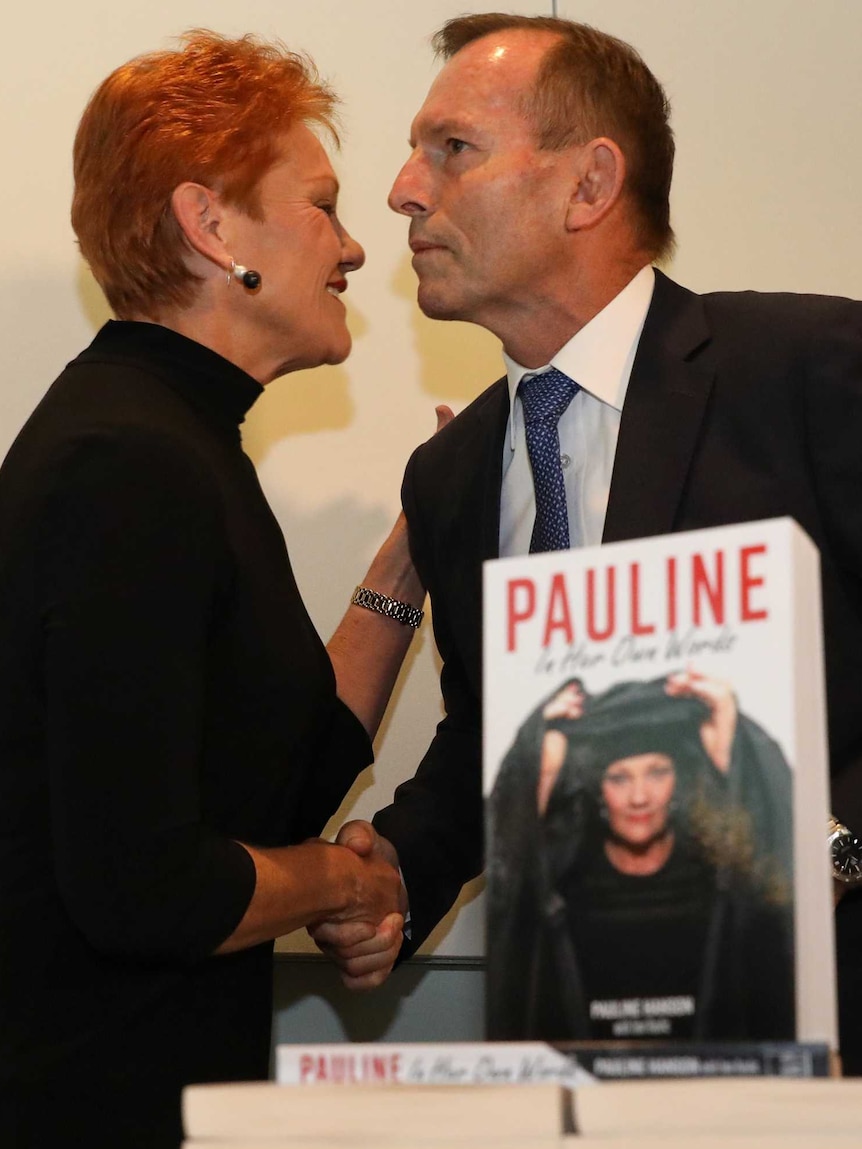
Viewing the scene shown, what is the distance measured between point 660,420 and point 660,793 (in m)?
0.97

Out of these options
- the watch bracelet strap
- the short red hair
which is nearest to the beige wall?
the watch bracelet strap

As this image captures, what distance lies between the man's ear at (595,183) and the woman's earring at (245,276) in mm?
446

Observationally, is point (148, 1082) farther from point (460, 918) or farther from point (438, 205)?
point (438, 205)

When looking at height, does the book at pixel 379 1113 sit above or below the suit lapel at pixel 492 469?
below

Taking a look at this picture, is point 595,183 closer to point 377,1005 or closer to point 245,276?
point 245,276

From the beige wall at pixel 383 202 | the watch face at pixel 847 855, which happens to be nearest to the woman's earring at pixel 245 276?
the beige wall at pixel 383 202

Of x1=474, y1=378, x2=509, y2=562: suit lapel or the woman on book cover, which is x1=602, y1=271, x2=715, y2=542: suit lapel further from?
the woman on book cover

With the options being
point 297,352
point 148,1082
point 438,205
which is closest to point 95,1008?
point 148,1082

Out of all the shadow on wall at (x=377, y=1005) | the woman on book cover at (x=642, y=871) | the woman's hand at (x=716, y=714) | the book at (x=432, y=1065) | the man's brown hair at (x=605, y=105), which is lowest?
the shadow on wall at (x=377, y=1005)

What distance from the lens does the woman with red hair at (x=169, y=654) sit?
4.39ft

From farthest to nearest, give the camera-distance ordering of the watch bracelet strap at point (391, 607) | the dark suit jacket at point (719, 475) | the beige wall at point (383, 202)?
1. the beige wall at point (383, 202)
2. the watch bracelet strap at point (391, 607)
3. the dark suit jacket at point (719, 475)

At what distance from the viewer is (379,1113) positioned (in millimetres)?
685

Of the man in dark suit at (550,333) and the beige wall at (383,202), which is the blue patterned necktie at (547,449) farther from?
the beige wall at (383,202)

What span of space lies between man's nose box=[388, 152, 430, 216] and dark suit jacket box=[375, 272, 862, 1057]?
11.6 inches
